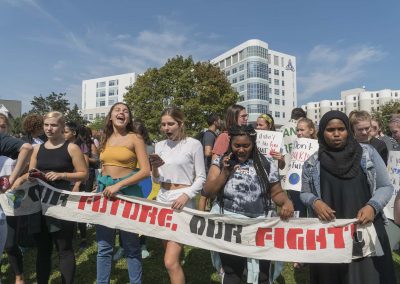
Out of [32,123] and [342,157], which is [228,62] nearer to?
[32,123]

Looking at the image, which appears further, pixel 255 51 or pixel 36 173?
pixel 255 51

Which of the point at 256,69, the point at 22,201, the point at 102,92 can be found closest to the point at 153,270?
the point at 22,201

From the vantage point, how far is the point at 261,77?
91.6 metres

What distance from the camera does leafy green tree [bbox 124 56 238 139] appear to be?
3891cm

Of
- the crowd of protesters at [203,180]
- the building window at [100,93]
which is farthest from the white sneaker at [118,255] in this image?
the building window at [100,93]

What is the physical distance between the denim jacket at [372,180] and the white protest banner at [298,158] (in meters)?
2.29

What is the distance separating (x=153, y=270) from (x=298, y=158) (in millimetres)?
2772

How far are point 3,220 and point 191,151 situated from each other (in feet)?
6.07

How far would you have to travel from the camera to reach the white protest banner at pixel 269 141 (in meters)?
5.70

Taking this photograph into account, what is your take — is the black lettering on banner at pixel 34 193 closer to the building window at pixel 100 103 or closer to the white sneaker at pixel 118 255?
the white sneaker at pixel 118 255

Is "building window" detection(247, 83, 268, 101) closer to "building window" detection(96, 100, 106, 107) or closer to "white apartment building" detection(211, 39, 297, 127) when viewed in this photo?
"white apartment building" detection(211, 39, 297, 127)

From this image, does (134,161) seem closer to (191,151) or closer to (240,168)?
(191,151)

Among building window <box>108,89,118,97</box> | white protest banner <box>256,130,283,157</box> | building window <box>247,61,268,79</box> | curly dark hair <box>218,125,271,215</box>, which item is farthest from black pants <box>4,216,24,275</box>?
building window <box>108,89,118,97</box>

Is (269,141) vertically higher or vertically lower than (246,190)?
higher
